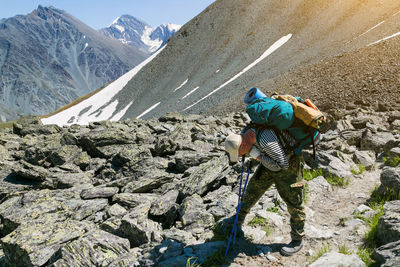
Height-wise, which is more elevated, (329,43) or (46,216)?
(46,216)

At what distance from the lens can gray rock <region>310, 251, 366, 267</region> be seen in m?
4.01

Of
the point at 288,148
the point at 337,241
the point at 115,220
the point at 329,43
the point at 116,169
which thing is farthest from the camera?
the point at 329,43

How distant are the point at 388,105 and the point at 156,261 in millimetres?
18957

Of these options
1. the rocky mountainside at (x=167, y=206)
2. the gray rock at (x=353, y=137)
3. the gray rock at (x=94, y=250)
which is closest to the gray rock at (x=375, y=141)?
the rocky mountainside at (x=167, y=206)

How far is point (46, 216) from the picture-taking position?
7852mm

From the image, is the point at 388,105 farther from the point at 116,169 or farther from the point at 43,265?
the point at 43,265

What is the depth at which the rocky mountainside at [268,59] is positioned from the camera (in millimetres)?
23453

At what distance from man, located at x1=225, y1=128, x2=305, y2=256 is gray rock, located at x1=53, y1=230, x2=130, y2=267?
2.79 metres

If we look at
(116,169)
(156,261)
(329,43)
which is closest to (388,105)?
(116,169)

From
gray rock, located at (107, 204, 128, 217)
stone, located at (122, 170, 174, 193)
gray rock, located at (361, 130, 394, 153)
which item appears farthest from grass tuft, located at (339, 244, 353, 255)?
gray rock, located at (361, 130, 394, 153)

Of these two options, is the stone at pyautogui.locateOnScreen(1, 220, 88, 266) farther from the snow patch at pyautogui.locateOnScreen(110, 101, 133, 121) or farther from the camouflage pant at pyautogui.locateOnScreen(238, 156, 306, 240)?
the snow patch at pyautogui.locateOnScreen(110, 101, 133, 121)

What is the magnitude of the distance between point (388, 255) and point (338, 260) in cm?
68

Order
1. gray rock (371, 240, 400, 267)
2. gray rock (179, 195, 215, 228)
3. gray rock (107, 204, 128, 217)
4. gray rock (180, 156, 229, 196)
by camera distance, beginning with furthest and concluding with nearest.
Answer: gray rock (180, 156, 229, 196)
gray rock (107, 204, 128, 217)
gray rock (179, 195, 215, 228)
gray rock (371, 240, 400, 267)

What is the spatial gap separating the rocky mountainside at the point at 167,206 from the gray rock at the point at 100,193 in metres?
0.04
